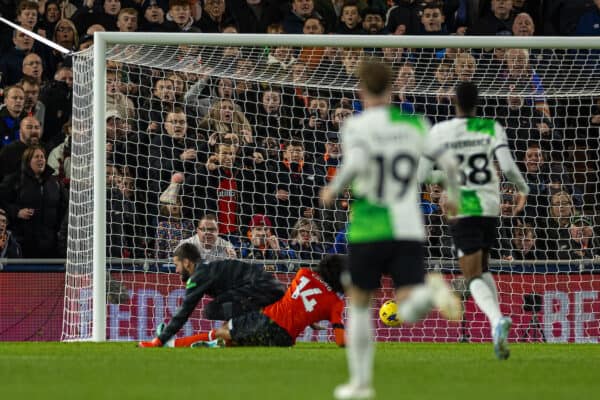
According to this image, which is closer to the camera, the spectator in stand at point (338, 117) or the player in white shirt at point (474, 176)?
the player in white shirt at point (474, 176)

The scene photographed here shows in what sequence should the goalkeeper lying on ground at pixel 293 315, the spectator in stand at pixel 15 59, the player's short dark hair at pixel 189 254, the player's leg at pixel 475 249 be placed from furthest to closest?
the spectator in stand at pixel 15 59
the player's short dark hair at pixel 189 254
the goalkeeper lying on ground at pixel 293 315
the player's leg at pixel 475 249

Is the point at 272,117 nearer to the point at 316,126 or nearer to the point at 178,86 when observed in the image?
the point at 316,126

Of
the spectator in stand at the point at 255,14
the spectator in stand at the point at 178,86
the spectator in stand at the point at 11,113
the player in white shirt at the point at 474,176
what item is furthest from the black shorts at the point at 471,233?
the spectator in stand at the point at 255,14

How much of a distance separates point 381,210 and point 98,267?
6455 mm

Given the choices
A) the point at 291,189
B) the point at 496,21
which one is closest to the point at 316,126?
the point at 291,189

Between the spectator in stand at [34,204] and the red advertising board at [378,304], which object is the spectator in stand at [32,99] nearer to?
the spectator in stand at [34,204]

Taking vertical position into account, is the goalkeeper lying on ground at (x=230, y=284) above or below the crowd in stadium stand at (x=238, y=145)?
below

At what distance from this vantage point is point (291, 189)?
14.8 m

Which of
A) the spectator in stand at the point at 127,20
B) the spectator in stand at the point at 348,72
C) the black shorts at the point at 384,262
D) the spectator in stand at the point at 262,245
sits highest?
the spectator in stand at the point at 127,20

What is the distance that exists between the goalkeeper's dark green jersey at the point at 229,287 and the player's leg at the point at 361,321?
4668 millimetres

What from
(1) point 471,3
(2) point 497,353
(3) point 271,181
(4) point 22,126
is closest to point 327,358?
(2) point 497,353

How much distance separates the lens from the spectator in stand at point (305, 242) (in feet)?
47.8

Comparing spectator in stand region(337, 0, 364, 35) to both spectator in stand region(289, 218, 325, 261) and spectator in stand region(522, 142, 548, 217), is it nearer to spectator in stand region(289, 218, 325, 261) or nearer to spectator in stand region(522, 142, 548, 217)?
spectator in stand region(522, 142, 548, 217)

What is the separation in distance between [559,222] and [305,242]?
3002 millimetres
